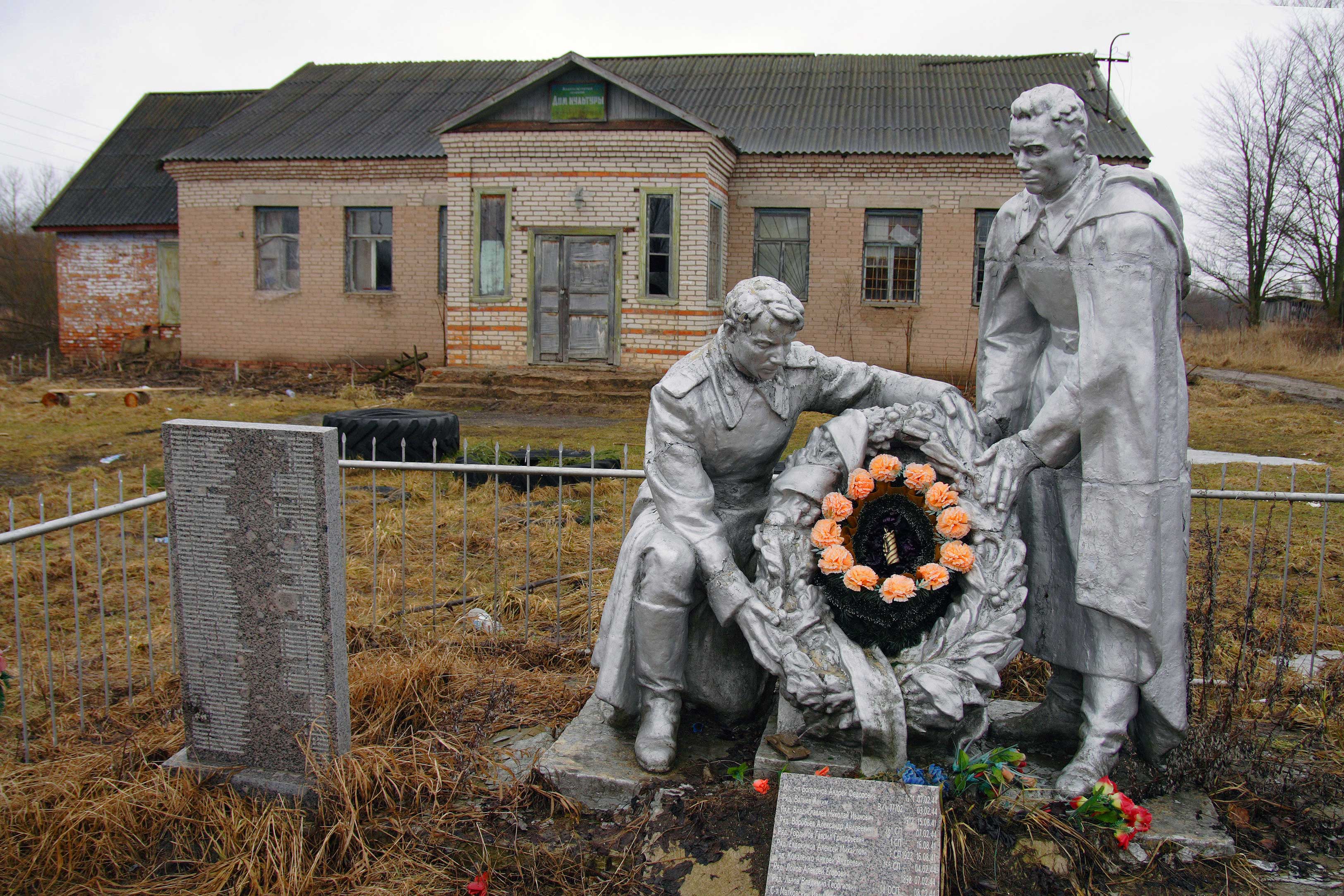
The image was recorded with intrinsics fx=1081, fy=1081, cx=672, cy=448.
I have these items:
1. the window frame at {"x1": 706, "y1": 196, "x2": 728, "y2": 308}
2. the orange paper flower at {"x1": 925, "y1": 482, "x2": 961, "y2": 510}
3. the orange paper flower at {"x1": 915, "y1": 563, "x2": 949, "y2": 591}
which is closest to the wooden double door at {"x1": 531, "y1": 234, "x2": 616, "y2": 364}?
the window frame at {"x1": 706, "y1": 196, "x2": 728, "y2": 308}

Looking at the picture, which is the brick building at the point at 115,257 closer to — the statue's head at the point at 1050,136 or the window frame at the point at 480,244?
the window frame at the point at 480,244

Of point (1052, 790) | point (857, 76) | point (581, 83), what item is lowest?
point (1052, 790)

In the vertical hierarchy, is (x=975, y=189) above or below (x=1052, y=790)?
above

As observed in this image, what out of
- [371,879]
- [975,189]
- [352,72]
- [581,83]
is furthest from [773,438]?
[352,72]

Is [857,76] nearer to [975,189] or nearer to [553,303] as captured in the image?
[975,189]

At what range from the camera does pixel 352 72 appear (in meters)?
20.8

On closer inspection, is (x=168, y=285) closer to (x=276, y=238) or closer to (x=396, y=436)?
(x=276, y=238)

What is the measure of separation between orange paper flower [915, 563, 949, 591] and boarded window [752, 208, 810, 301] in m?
13.3

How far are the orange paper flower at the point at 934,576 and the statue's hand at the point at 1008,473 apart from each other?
0.85ft

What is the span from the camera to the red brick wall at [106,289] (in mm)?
19625

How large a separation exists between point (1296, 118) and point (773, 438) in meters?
26.2

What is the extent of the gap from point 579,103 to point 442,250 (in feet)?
13.4

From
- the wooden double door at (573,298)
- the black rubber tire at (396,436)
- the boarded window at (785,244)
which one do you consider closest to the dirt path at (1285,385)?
the boarded window at (785,244)

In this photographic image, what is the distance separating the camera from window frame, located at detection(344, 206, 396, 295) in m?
17.4
